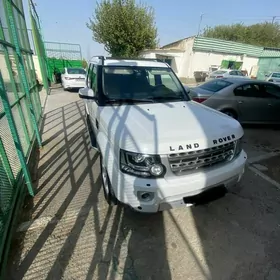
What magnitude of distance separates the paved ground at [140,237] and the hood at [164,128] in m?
1.14

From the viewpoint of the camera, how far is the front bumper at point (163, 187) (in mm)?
1942

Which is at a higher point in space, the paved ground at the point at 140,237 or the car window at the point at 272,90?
the car window at the point at 272,90

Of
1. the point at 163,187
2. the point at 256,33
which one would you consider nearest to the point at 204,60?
the point at 163,187

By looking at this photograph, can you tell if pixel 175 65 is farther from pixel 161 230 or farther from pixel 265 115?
pixel 161 230

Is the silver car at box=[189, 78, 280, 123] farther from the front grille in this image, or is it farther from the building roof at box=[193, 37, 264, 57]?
the building roof at box=[193, 37, 264, 57]

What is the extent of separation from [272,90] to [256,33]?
43.0 meters

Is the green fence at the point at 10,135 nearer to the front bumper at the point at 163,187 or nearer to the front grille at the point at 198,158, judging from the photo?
the front bumper at the point at 163,187

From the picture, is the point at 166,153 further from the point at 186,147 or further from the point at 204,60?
the point at 204,60

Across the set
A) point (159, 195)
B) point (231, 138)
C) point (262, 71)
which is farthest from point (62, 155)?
point (262, 71)

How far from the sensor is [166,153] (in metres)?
1.91

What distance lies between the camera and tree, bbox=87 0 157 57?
60.4 ft

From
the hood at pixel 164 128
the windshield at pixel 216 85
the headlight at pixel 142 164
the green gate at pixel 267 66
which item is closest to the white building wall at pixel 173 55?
the green gate at pixel 267 66

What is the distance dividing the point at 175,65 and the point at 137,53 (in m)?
4.83

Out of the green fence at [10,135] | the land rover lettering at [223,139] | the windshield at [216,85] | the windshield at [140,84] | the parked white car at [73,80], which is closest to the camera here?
the land rover lettering at [223,139]
